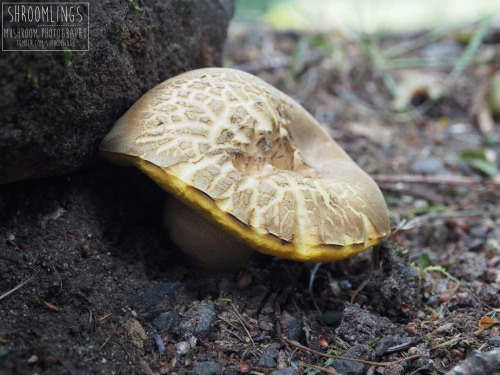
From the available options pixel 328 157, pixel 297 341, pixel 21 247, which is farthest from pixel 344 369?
pixel 21 247

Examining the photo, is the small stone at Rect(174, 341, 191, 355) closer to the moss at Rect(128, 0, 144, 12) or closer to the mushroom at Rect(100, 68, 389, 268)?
the mushroom at Rect(100, 68, 389, 268)

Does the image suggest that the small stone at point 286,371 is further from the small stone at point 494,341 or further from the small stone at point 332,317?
the small stone at point 494,341

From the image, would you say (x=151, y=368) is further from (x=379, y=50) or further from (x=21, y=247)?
(x=379, y=50)

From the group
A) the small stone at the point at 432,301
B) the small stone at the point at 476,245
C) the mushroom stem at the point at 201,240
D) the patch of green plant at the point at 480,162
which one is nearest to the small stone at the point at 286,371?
the mushroom stem at the point at 201,240

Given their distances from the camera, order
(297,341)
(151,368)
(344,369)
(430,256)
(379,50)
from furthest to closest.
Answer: (379,50) → (430,256) → (297,341) → (344,369) → (151,368)

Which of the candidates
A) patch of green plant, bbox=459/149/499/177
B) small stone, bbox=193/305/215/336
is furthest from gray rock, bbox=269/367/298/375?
patch of green plant, bbox=459/149/499/177

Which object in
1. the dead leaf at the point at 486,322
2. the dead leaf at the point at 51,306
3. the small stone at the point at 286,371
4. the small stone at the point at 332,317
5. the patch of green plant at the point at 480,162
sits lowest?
the small stone at the point at 332,317

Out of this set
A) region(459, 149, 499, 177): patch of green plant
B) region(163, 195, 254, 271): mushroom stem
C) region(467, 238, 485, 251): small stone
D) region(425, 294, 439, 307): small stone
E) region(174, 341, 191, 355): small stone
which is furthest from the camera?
region(459, 149, 499, 177): patch of green plant
